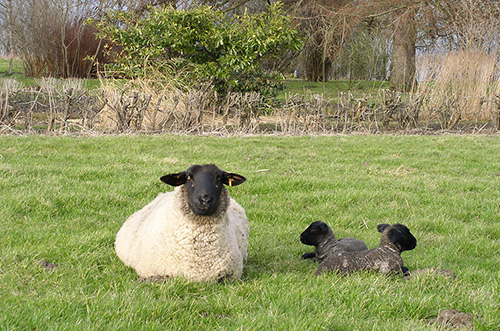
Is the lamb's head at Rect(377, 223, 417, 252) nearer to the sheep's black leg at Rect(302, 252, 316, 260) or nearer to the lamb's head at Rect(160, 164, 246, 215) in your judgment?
the sheep's black leg at Rect(302, 252, 316, 260)

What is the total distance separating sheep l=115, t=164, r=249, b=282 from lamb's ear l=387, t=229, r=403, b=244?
54.2 inches

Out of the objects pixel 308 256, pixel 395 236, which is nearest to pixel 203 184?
pixel 308 256

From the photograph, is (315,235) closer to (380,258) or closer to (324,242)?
(324,242)

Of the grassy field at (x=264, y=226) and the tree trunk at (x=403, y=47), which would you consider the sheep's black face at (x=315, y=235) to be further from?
the tree trunk at (x=403, y=47)

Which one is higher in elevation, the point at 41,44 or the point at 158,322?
the point at 41,44

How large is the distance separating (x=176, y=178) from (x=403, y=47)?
1833 centimetres

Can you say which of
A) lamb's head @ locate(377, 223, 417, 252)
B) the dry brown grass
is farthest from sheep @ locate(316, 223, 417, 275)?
the dry brown grass

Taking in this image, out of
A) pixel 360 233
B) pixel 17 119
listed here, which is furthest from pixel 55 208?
pixel 17 119

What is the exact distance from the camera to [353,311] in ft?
10.9

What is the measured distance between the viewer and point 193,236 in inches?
153

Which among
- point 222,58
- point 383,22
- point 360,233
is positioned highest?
point 383,22

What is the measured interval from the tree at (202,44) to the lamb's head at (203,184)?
9.94 metres

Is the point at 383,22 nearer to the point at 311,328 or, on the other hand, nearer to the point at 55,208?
the point at 55,208

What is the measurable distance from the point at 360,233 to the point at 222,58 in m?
9.44
